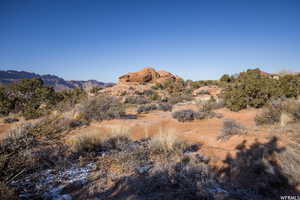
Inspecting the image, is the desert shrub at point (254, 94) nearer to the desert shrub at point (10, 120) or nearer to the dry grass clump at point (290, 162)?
the dry grass clump at point (290, 162)

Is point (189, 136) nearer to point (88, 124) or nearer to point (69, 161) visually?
point (69, 161)

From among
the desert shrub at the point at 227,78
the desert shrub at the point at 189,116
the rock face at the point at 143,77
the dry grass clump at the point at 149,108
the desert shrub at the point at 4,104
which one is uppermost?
the rock face at the point at 143,77

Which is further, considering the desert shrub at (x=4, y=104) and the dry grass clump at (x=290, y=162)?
the desert shrub at (x=4, y=104)

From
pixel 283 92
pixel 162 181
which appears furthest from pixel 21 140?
pixel 283 92

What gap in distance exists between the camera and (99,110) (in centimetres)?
899

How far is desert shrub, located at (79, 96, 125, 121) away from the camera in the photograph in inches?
337

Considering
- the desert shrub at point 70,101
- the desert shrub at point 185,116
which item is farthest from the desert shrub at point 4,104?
the desert shrub at point 185,116

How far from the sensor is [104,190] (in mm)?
2594

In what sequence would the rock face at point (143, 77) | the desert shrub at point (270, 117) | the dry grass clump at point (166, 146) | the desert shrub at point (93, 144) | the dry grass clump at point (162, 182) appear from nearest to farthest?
the dry grass clump at point (162, 182), the dry grass clump at point (166, 146), the desert shrub at point (93, 144), the desert shrub at point (270, 117), the rock face at point (143, 77)

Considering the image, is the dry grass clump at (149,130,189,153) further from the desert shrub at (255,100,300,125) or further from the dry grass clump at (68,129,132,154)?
the desert shrub at (255,100,300,125)

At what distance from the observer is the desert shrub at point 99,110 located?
337 inches

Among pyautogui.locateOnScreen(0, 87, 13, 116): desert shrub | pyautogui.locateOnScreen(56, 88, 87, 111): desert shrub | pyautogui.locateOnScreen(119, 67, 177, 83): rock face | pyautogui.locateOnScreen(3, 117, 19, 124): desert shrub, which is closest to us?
pyautogui.locateOnScreen(56, 88, 87, 111): desert shrub

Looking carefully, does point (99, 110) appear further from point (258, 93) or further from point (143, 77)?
point (143, 77)

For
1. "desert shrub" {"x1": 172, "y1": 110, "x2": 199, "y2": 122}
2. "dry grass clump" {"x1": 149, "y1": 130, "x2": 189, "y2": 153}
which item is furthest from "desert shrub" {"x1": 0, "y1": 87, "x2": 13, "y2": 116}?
"dry grass clump" {"x1": 149, "y1": 130, "x2": 189, "y2": 153}
